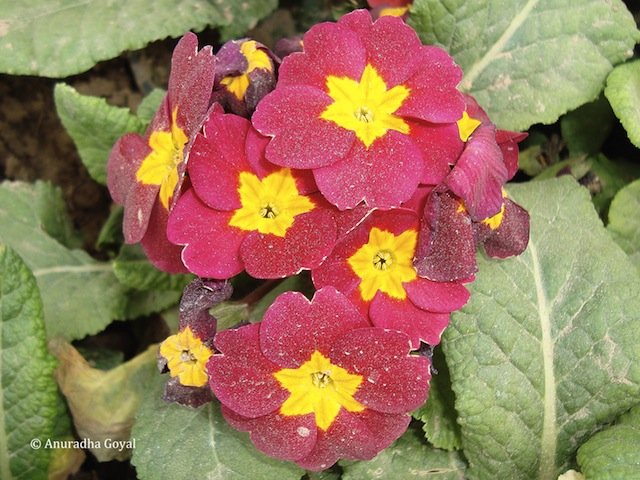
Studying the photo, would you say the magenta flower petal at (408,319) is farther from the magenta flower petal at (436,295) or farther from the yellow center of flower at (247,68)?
the yellow center of flower at (247,68)

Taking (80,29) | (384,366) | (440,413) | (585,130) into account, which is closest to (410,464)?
(440,413)

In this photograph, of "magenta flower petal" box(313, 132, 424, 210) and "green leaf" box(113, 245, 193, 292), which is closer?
"magenta flower petal" box(313, 132, 424, 210)

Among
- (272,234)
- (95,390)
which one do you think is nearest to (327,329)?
(272,234)

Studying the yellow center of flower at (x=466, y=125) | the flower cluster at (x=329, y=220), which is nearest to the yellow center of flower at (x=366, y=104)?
the flower cluster at (x=329, y=220)

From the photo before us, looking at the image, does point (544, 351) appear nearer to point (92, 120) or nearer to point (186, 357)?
point (186, 357)

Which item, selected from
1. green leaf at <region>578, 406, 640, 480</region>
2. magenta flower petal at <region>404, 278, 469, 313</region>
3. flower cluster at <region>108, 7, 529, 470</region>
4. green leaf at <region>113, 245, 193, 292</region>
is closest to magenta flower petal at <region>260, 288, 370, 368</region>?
flower cluster at <region>108, 7, 529, 470</region>

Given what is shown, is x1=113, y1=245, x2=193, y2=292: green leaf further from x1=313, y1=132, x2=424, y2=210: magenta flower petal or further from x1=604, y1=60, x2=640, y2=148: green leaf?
x1=604, y1=60, x2=640, y2=148: green leaf
